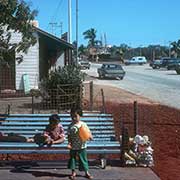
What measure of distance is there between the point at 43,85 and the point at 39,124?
39.2 feet

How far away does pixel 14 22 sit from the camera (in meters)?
10.7

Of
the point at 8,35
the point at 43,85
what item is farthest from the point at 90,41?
the point at 8,35

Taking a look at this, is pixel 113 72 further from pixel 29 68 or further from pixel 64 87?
pixel 64 87

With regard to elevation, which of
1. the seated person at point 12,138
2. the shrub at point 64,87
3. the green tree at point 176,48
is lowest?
the seated person at point 12,138

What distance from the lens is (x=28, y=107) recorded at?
21281 millimetres

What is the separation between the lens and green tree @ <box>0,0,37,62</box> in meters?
10.3

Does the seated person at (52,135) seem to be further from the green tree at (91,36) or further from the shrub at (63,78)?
the green tree at (91,36)

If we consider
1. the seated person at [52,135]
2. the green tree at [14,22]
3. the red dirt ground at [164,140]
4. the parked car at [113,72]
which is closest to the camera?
the seated person at [52,135]

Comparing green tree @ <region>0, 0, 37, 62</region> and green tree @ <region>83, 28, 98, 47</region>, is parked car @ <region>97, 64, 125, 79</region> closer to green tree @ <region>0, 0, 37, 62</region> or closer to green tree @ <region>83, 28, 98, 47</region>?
green tree @ <region>0, 0, 37, 62</region>

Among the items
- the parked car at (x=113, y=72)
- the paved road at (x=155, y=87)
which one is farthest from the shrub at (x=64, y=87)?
the parked car at (x=113, y=72)

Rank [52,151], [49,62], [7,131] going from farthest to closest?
[49,62] < [7,131] < [52,151]

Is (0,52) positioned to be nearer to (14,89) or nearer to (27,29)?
(27,29)

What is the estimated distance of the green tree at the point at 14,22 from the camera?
33.9ft

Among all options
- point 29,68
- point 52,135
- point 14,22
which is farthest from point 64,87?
point 52,135
